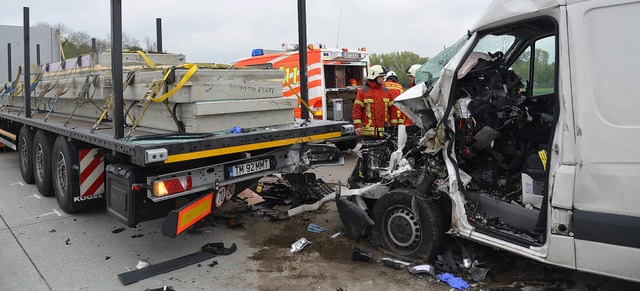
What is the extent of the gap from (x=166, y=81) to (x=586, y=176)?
10.9 ft

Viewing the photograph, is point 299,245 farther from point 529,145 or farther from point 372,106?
point 372,106

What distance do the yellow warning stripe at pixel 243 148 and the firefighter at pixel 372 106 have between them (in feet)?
5.86

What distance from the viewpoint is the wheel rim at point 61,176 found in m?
5.54

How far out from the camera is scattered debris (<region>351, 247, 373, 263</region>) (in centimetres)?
405

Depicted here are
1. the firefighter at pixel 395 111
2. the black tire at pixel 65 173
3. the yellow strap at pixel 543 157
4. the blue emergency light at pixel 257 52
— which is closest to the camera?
the yellow strap at pixel 543 157

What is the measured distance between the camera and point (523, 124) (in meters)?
4.05

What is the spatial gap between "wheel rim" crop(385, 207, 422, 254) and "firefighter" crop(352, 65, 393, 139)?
2.86 m

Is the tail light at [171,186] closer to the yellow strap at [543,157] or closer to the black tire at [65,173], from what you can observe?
the black tire at [65,173]

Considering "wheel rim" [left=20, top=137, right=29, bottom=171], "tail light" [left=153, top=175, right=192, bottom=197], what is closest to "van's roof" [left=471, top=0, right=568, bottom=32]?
"tail light" [left=153, top=175, right=192, bottom=197]

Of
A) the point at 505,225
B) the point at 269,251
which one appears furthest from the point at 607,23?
the point at 269,251

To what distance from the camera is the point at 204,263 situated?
4223 mm

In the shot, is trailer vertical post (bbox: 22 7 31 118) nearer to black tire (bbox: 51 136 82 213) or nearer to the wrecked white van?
black tire (bbox: 51 136 82 213)

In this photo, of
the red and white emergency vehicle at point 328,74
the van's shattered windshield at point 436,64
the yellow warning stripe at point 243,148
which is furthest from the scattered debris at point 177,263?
the red and white emergency vehicle at point 328,74

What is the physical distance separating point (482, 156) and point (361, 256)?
135 cm
